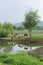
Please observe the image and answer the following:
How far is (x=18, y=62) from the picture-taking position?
14219mm

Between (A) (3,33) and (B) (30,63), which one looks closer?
(B) (30,63)

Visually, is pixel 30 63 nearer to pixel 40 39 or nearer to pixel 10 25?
pixel 40 39

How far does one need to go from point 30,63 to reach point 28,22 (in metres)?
34.1

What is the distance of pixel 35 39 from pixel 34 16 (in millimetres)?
7594

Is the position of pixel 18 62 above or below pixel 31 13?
below

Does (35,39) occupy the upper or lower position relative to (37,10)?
lower

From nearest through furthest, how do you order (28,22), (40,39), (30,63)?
(30,63) → (40,39) → (28,22)

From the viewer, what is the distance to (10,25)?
61.1 m

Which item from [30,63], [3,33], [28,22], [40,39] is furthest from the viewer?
[3,33]

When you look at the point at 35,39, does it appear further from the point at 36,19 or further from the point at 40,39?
the point at 36,19

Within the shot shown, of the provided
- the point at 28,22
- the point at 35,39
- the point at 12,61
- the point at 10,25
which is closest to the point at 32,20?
the point at 28,22

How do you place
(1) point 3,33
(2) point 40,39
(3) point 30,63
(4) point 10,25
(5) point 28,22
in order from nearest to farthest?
(3) point 30,63 → (2) point 40,39 → (5) point 28,22 → (1) point 3,33 → (4) point 10,25

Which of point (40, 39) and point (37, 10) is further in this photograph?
point (37, 10)

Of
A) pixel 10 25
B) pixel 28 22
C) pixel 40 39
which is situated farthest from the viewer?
pixel 10 25
